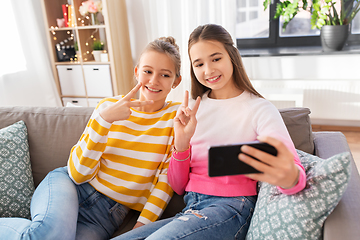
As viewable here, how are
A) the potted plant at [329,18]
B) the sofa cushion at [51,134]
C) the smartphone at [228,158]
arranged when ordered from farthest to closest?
the potted plant at [329,18] → the sofa cushion at [51,134] → the smartphone at [228,158]

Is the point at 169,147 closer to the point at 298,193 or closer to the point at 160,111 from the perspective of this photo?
the point at 160,111

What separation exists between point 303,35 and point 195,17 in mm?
1140

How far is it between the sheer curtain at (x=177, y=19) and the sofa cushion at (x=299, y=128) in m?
1.73

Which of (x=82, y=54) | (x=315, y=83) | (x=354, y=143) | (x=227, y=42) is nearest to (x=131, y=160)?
(x=227, y=42)

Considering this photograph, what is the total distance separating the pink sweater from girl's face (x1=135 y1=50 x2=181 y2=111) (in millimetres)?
182

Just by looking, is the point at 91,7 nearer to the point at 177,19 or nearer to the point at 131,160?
the point at 177,19

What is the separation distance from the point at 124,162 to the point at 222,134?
1.39 feet

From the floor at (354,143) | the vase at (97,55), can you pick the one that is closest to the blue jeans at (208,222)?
the floor at (354,143)

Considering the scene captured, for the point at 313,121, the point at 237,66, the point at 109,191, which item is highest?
the point at 237,66

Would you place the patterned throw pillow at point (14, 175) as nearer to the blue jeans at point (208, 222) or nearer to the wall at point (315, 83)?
the blue jeans at point (208, 222)

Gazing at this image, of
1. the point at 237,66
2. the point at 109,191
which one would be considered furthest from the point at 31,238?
the point at 237,66

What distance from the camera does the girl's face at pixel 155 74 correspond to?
123 centimetres

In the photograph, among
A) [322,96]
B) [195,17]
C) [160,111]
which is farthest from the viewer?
[195,17]

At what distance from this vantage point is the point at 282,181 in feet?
2.51
